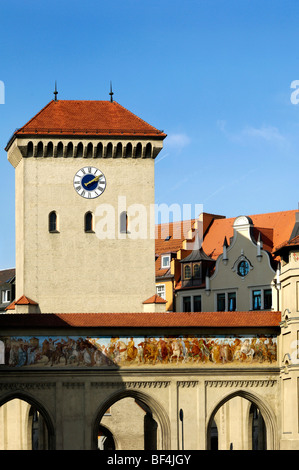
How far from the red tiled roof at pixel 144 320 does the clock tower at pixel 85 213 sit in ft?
32.6

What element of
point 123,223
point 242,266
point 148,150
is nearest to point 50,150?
point 148,150

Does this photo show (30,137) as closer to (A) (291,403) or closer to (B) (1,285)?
(A) (291,403)

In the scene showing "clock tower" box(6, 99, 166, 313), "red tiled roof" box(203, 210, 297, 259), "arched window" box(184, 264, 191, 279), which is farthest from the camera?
"arched window" box(184, 264, 191, 279)

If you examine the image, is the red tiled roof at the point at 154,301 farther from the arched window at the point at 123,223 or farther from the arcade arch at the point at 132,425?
the arcade arch at the point at 132,425

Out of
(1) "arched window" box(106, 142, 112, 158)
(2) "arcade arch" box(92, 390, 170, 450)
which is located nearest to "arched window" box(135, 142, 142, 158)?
(1) "arched window" box(106, 142, 112, 158)

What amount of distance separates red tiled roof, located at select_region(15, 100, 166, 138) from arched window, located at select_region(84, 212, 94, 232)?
448 centimetres

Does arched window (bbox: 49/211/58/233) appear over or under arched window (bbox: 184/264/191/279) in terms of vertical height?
over

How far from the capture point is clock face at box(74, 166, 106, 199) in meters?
80.9

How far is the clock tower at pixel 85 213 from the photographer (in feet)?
261

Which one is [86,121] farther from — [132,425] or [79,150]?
[132,425]

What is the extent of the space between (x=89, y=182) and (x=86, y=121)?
3.46 m

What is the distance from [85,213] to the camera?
8062 cm

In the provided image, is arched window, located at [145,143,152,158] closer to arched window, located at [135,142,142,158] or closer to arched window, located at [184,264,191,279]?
arched window, located at [135,142,142,158]
